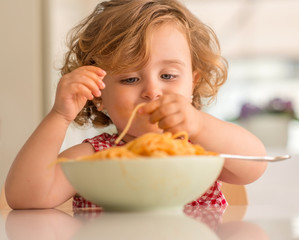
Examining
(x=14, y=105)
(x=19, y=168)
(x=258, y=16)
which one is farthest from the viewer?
(x=258, y=16)

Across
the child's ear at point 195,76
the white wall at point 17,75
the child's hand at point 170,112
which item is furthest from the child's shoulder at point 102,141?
the white wall at point 17,75

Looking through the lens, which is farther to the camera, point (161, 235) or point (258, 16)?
point (258, 16)

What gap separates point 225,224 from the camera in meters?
0.65

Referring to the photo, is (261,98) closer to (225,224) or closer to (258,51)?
(258,51)

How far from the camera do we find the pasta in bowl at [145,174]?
25.3 inches

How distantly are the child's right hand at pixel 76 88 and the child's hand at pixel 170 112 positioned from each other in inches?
6.5

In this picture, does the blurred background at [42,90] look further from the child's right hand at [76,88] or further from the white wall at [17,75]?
the child's right hand at [76,88]

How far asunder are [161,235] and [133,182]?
129mm

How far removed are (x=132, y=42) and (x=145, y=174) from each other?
2.32 feet

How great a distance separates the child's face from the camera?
1.24 meters

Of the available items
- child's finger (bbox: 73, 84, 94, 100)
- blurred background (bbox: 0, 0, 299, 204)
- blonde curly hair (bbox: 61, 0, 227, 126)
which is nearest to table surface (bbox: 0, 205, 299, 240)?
child's finger (bbox: 73, 84, 94, 100)

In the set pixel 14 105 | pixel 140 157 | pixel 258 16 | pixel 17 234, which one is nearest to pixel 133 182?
pixel 140 157

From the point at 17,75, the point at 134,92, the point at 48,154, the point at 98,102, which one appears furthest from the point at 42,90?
the point at 48,154

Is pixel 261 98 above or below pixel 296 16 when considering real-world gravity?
below
